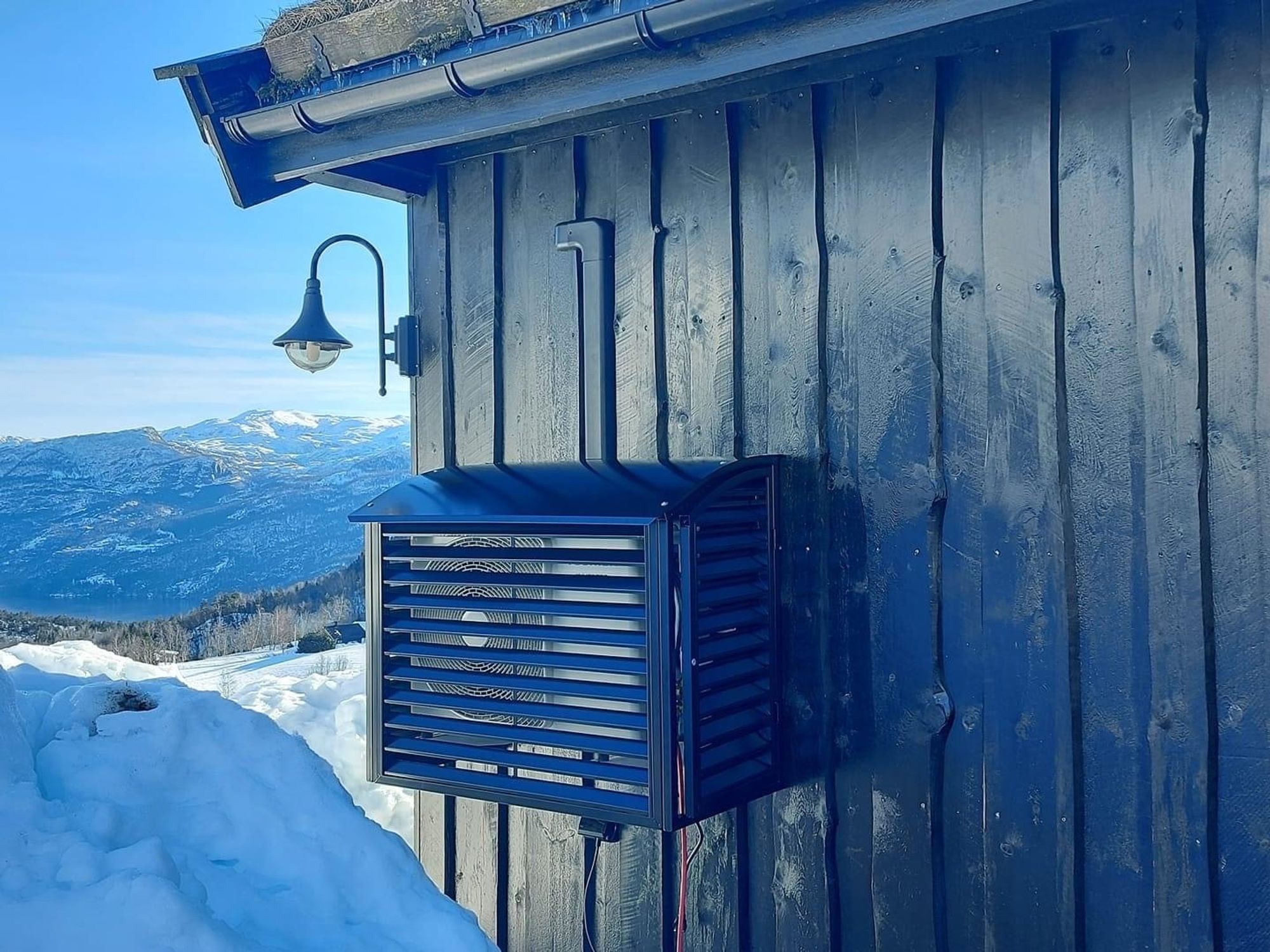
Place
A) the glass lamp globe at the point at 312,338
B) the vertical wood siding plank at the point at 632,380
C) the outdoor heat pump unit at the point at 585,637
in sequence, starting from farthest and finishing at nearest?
the glass lamp globe at the point at 312,338 → the vertical wood siding plank at the point at 632,380 → the outdoor heat pump unit at the point at 585,637

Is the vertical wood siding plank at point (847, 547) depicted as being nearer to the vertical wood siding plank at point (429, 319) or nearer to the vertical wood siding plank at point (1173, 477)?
the vertical wood siding plank at point (1173, 477)

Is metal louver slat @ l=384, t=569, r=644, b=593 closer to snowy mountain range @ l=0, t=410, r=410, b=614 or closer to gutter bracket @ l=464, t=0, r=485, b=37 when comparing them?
gutter bracket @ l=464, t=0, r=485, b=37

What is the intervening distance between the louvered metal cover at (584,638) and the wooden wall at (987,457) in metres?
0.23

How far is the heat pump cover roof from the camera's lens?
2234mm

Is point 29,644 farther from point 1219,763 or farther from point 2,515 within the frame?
point 2,515

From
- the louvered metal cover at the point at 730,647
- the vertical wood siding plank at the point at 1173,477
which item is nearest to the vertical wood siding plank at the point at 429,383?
the louvered metal cover at the point at 730,647

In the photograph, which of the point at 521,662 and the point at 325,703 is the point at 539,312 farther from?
the point at 325,703

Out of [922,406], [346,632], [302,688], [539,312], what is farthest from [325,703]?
[922,406]

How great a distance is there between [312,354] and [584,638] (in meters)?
1.83

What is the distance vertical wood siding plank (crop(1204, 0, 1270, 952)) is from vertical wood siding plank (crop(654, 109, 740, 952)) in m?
1.18

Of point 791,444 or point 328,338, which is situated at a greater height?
point 328,338

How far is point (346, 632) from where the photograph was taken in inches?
437

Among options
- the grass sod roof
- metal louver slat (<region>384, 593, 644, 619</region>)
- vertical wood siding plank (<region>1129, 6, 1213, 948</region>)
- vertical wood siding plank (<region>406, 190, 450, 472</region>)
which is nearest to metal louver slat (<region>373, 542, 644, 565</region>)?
Answer: metal louver slat (<region>384, 593, 644, 619</region>)

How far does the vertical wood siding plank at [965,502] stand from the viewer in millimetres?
2268
